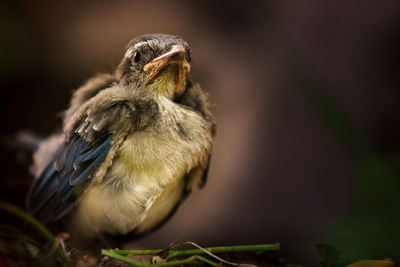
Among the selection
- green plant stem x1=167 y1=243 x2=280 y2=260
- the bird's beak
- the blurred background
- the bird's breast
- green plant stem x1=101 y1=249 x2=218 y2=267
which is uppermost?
the blurred background

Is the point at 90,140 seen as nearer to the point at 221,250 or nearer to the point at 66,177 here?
the point at 66,177

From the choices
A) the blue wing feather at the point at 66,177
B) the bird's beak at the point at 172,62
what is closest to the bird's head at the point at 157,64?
the bird's beak at the point at 172,62

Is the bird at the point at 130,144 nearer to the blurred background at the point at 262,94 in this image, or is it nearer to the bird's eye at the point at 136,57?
the bird's eye at the point at 136,57

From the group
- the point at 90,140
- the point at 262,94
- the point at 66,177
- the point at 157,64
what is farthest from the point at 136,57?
the point at 262,94

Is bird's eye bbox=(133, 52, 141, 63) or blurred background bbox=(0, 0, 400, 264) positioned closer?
bird's eye bbox=(133, 52, 141, 63)

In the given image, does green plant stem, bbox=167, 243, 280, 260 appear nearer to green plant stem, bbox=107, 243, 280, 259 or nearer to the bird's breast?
green plant stem, bbox=107, 243, 280, 259

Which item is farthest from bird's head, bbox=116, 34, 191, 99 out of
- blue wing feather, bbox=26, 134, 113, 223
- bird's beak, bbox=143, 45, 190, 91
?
blue wing feather, bbox=26, 134, 113, 223
